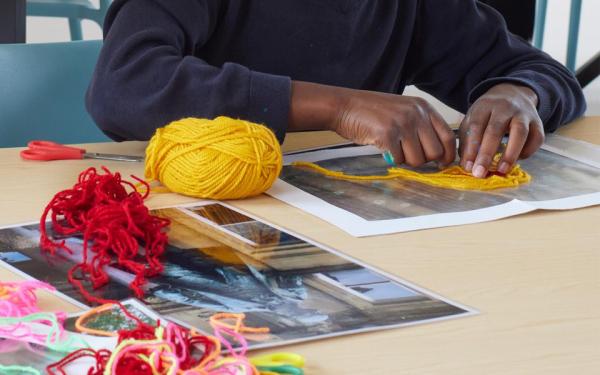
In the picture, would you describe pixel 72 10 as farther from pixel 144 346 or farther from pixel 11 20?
pixel 144 346

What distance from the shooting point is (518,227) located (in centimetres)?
88

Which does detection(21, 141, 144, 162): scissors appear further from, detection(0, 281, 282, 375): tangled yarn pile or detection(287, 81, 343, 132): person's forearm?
detection(0, 281, 282, 375): tangled yarn pile

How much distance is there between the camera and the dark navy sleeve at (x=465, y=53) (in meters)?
1.44

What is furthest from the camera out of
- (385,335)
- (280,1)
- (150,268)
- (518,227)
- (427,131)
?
(280,1)

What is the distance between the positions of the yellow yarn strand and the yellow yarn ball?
13 centimetres

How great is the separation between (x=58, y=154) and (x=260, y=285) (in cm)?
48

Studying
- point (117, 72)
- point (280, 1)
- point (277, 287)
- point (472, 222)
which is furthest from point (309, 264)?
point (280, 1)

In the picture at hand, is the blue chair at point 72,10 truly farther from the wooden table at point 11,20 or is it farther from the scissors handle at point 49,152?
the scissors handle at point 49,152

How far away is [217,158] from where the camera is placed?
35.5 inches

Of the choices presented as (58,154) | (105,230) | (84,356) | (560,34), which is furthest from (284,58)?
(560,34)

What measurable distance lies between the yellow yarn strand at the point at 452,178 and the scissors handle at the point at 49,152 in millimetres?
286

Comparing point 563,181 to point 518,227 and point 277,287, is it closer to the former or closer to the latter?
point 518,227

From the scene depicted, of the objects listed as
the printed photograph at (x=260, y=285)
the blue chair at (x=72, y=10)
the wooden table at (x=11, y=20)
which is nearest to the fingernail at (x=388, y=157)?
the printed photograph at (x=260, y=285)

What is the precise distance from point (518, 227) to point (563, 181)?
205 mm
